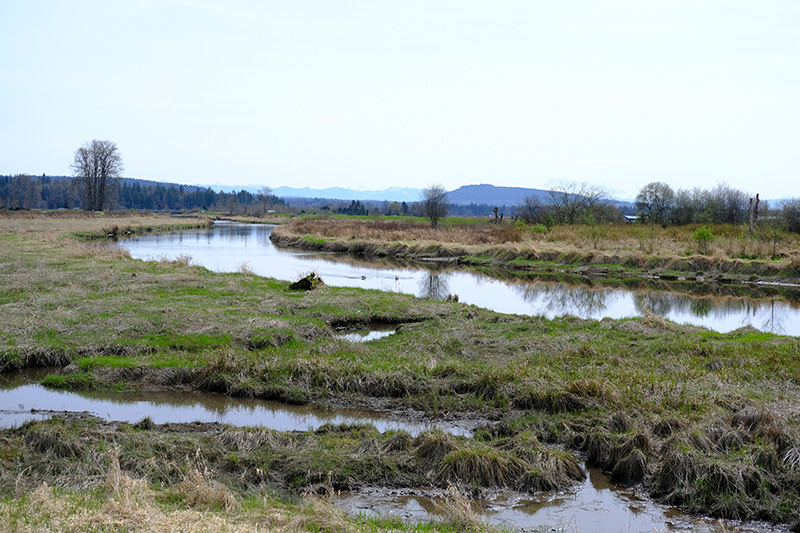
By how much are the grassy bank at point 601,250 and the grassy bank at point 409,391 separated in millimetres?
18869

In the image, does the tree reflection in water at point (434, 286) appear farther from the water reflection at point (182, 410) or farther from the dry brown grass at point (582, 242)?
the water reflection at point (182, 410)

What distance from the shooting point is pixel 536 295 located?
25625mm

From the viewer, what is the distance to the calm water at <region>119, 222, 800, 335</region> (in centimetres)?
2088

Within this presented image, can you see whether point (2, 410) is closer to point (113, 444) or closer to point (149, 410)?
point (149, 410)

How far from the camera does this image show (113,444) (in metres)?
7.56

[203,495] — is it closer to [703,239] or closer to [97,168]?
[703,239]

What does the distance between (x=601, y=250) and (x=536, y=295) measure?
13700 millimetres

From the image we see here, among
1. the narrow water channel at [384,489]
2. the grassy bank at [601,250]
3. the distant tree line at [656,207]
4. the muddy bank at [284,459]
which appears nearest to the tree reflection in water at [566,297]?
the grassy bank at [601,250]

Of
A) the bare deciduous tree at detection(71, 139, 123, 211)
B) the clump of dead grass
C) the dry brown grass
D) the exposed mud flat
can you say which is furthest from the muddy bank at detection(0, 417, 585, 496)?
the bare deciduous tree at detection(71, 139, 123, 211)

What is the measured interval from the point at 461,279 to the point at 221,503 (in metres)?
25.5

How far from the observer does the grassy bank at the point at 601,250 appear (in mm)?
32312

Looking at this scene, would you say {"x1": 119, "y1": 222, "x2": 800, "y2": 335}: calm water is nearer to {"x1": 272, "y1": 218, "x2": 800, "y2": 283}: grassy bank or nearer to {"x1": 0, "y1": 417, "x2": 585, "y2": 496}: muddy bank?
{"x1": 272, "y1": 218, "x2": 800, "y2": 283}: grassy bank

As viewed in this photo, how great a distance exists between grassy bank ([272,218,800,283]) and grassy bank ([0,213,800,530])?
1887 cm

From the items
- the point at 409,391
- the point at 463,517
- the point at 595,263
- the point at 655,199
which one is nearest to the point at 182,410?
the point at 409,391
